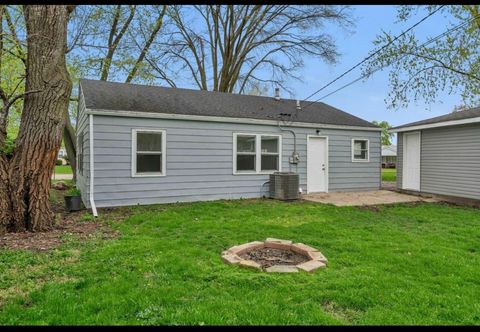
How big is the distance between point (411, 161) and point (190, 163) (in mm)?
7988

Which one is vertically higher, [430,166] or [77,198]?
[430,166]

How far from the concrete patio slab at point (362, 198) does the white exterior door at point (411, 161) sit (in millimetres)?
839

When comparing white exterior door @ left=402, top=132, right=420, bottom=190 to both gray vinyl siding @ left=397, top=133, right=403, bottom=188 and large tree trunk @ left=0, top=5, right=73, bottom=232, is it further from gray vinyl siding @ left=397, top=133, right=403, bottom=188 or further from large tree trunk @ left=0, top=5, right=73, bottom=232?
large tree trunk @ left=0, top=5, right=73, bottom=232

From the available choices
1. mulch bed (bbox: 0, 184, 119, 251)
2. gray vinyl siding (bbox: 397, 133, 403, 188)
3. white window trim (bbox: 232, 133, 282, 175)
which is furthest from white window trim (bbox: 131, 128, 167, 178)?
gray vinyl siding (bbox: 397, 133, 403, 188)

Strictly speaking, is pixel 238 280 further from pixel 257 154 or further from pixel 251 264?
pixel 257 154

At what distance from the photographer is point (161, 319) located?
2484 mm

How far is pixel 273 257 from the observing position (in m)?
4.14

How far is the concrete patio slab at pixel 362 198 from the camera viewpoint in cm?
897

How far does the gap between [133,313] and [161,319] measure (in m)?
0.28

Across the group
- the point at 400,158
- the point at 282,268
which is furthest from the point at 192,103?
the point at 400,158

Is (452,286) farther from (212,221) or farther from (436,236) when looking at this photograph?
(212,221)

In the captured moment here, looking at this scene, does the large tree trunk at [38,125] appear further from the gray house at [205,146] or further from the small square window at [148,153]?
the small square window at [148,153]

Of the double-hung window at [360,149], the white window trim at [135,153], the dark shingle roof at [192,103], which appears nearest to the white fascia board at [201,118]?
the dark shingle roof at [192,103]

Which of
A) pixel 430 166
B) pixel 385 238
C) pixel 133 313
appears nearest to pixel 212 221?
pixel 385 238
